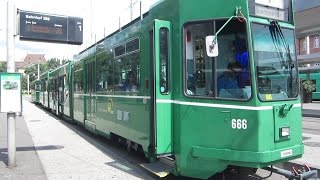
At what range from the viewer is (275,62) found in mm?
6473

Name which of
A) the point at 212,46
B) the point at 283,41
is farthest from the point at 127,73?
the point at 283,41

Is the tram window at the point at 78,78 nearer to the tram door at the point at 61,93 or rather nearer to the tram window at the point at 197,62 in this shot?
the tram door at the point at 61,93

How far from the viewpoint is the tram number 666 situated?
6.14 m

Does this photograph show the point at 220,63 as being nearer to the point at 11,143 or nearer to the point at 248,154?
the point at 248,154

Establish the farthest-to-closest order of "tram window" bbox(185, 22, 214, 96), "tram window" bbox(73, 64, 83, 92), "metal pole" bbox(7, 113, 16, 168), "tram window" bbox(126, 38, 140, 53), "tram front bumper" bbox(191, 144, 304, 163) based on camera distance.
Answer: "tram window" bbox(73, 64, 83, 92), "metal pole" bbox(7, 113, 16, 168), "tram window" bbox(126, 38, 140, 53), "tram window" bbox(185, 22, 214, 96), "tram front bumper" bbox(191, 144, 304, 163)

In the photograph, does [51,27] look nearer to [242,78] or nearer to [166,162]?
[166,162]

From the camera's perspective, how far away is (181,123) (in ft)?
22.4

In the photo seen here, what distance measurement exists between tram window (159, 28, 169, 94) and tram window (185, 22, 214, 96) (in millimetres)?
449

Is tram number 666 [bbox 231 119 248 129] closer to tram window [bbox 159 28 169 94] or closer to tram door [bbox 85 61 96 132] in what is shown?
tram window [bbox 159 28 169 94]

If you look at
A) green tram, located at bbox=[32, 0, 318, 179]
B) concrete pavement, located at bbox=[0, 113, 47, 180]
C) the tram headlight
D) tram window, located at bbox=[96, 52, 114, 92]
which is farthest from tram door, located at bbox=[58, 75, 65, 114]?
the tram headlight

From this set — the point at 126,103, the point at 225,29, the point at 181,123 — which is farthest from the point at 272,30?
the point at 126,103

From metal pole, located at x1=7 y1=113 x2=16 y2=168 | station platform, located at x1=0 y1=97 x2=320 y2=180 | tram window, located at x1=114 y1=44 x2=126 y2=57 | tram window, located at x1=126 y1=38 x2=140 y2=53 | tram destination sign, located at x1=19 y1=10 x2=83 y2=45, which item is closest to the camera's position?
station platform, located at x1=0 y1=97 x2=320 y2=180

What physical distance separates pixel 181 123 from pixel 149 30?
1.93m

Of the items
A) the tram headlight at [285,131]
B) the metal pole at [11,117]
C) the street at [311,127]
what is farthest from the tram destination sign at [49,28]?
the street at [311,127]
